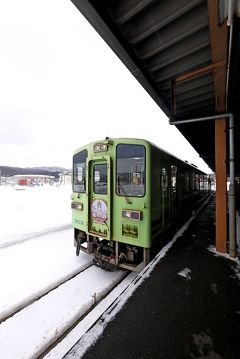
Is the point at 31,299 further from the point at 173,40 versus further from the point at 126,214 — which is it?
the point at 173,40

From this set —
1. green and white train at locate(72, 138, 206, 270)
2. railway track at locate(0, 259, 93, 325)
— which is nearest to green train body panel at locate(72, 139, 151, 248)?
green and white train at locate(72, 138, 206, 270)

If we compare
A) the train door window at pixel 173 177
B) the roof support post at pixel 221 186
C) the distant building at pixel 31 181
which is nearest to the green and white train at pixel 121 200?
the train door window at pixel 173 177

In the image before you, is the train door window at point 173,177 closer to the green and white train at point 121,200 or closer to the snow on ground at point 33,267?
the green and white train at point 121,200

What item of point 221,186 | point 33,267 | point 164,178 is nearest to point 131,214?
point 164,178

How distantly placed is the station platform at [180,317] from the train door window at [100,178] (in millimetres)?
2028

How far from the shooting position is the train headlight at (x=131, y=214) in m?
3.96

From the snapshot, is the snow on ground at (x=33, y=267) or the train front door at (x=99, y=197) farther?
the train front door at (x=99, y=197)

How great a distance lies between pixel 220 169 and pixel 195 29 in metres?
2.88

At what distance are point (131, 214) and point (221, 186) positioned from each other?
2198 millimetres

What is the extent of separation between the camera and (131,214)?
4.07 meters

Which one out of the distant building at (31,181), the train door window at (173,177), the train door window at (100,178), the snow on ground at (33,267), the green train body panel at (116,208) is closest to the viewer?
the snow on ground at (33,267)

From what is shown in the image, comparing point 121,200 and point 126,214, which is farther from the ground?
point 121,200

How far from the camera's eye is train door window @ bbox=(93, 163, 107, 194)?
15.2 ft

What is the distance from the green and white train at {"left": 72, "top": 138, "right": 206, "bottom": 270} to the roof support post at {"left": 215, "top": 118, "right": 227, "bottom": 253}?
124 centimetres
